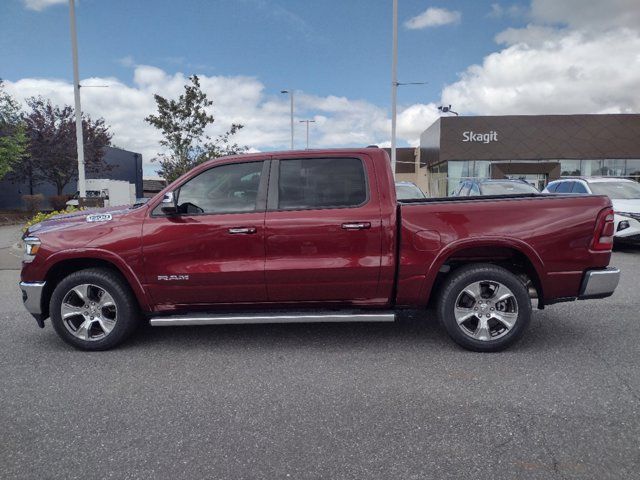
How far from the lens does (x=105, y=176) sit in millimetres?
40438

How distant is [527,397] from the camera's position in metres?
3.38

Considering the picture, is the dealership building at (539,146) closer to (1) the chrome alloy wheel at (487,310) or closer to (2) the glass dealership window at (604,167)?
(2) the glass dealership window at (604,167)

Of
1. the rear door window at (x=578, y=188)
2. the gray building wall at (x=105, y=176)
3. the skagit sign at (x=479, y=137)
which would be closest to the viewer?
the rear door window at (x=578, y=188)

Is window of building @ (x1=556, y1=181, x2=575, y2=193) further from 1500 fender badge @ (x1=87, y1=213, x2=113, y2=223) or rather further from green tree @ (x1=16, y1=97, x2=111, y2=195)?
green tree @ (x1=16, y1=97, x2=111, y2=195)

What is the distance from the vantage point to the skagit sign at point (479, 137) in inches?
1262

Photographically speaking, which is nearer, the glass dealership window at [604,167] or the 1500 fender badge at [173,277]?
the 1500 fender badge at [173,277]

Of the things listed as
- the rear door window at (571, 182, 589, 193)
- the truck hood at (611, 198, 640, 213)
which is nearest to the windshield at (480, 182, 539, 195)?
the rear door window at (571, 182, 589, 193)

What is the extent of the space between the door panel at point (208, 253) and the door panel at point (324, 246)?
0.45 ft

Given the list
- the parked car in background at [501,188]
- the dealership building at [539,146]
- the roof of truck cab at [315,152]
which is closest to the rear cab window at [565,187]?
the parked car in background at [501,188]

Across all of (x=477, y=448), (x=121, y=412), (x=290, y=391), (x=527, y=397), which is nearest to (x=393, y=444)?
(x=477, y=448)

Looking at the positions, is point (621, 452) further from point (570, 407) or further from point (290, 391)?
point (290, 391)

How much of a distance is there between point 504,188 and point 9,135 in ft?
73.7

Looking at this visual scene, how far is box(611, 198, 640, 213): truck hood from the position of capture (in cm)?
980

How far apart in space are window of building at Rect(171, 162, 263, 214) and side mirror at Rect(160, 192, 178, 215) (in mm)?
77
